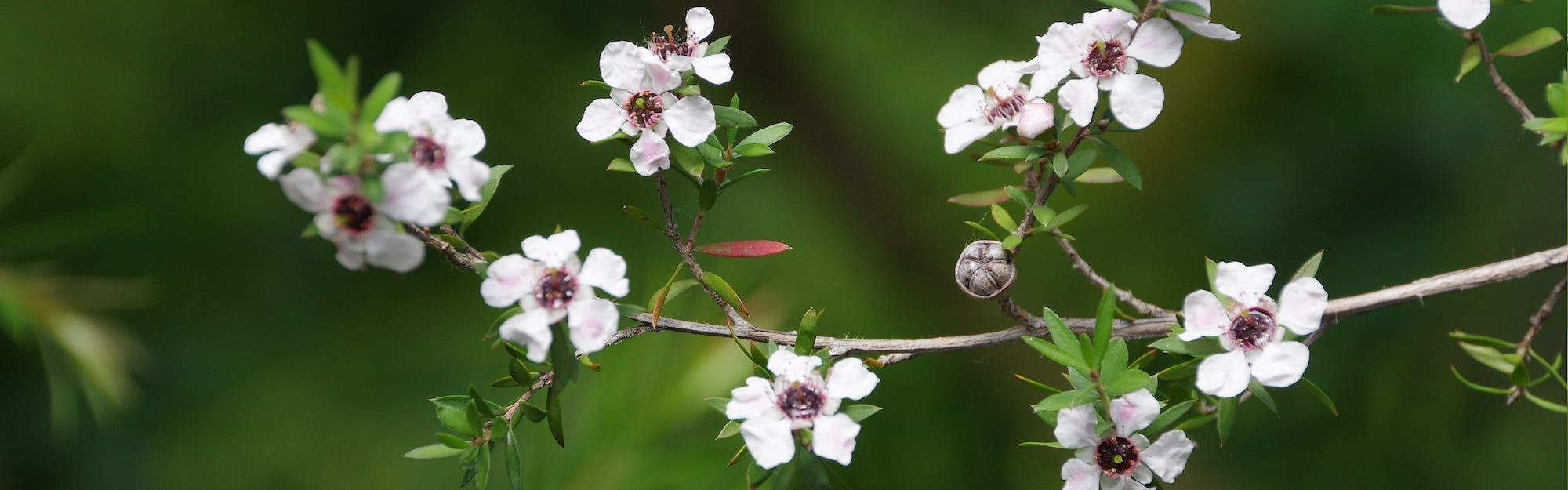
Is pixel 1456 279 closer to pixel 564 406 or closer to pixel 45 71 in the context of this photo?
pixel 564 406

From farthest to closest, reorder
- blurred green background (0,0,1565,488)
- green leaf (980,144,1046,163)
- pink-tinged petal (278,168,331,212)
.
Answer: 1. blurred green background (0,0,1565,488)
2. green leaf (980,144,1046,163)
3. pink-tinged petal (278,168,331,212)

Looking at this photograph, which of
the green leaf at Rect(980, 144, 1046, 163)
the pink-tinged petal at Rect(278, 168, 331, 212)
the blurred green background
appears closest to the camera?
the pink-tinged petal at Rect(278, 168, 331, 212)

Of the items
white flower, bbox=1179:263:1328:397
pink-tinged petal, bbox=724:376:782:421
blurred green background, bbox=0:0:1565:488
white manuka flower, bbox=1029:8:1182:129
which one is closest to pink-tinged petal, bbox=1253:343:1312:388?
white flower, bbox=1179:263:1328:397

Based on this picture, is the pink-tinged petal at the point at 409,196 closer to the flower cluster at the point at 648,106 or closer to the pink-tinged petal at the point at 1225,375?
the flower cluster at the point at 648,106

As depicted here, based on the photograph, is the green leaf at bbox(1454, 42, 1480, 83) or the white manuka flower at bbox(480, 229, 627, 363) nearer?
the white manuka flower at bbox(480, 229, 627, 363)

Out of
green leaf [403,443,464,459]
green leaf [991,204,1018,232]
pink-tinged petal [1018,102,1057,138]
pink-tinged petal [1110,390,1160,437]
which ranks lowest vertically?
pink-tinged petal [1110,390,1160,437]

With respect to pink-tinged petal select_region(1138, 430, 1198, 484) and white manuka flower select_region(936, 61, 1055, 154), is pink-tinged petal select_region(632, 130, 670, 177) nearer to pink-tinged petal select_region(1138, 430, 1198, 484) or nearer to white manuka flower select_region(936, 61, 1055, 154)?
white manuka flower select_region(936, 61, 1055, 154)
